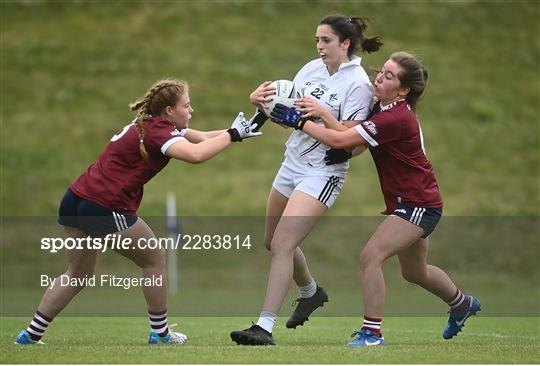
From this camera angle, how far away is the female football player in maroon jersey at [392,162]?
8617mm

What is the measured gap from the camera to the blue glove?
342 inches

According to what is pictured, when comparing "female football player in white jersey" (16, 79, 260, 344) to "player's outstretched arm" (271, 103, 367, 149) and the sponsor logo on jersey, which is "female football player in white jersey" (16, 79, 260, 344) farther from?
the sponsor logo on jersey

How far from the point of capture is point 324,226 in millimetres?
22297

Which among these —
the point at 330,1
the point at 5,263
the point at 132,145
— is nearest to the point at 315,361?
the point at 132,145

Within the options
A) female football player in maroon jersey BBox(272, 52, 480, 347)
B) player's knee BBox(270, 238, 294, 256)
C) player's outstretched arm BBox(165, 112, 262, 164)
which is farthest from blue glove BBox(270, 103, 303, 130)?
player's knee BBox(270, 238, 294, 256)

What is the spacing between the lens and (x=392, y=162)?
885cm

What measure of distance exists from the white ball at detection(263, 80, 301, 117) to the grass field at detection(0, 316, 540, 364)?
6.14 feet

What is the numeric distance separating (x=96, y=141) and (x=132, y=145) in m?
17.2

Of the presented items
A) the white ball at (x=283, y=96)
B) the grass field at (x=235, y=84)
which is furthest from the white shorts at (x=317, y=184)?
the grass field at (x=235, y=84)

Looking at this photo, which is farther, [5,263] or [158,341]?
[5,263]

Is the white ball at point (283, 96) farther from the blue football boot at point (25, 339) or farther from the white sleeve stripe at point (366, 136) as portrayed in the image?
the blue football boot at point (25, 339)

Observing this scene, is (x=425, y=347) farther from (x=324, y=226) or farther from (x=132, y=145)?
(x=324, y=226)

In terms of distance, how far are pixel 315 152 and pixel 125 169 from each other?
5.04 ft

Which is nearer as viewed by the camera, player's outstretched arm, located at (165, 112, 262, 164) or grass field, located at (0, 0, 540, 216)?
player's outstretched arm, located at (165, 112, 262, 164)
